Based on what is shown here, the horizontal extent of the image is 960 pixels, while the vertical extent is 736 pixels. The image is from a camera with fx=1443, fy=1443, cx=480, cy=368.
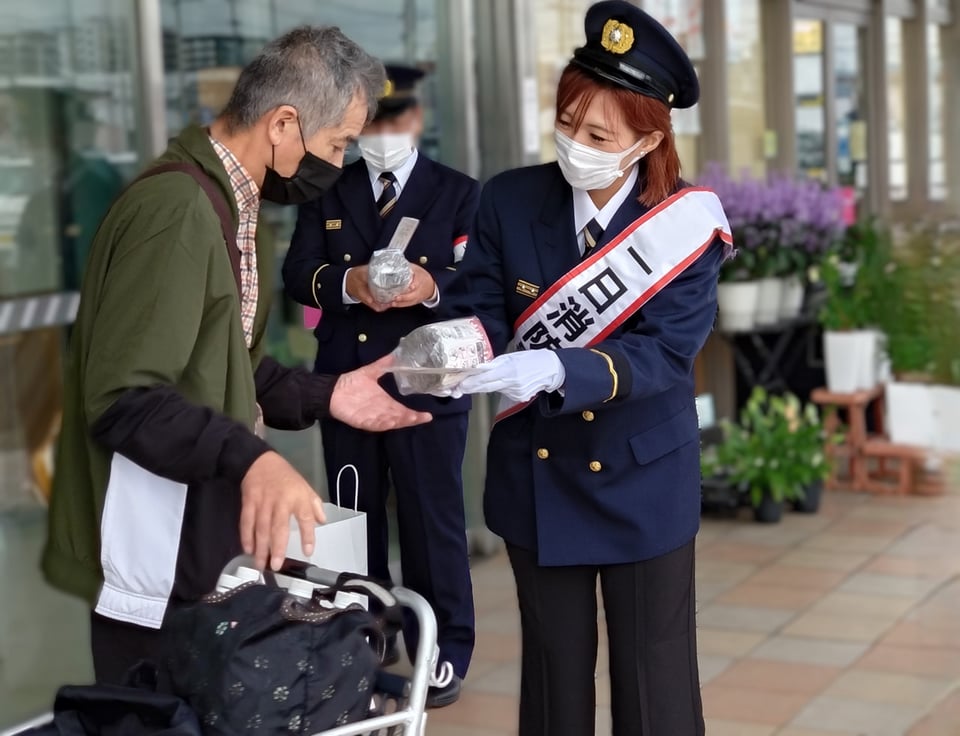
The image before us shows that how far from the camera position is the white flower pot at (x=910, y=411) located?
18.9 feet

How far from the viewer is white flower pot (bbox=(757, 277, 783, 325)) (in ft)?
21.7

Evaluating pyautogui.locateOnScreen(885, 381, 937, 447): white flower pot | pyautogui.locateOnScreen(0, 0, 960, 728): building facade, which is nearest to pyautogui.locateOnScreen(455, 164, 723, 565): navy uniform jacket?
pyautogui.locateOnScreen(0, 0, 960, 728): building facade

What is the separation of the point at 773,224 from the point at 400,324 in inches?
131

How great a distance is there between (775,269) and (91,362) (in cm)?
487

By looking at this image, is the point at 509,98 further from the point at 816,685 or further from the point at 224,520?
the point at 224,520

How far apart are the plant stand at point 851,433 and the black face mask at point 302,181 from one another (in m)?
4.46

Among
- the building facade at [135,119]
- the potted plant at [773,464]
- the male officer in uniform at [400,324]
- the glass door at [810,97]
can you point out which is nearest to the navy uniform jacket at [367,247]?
the male officer in uniform at [400,324]

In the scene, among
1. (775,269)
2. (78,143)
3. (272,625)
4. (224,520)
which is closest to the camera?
(272,625)

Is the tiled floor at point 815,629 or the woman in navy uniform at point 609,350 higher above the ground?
the woman in navy uniform at point 609,350

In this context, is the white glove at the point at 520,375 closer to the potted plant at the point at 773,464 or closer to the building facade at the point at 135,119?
the building facade at the point at 135,119

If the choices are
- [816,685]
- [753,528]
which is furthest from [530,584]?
[753,528]

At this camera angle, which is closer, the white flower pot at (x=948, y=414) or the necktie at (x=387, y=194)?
the necktie at (x=387, y=194)

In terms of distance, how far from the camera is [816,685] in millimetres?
4160

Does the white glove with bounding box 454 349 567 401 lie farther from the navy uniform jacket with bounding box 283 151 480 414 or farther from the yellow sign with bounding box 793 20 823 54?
the yellow sign with bounding box 793 20 823 54
